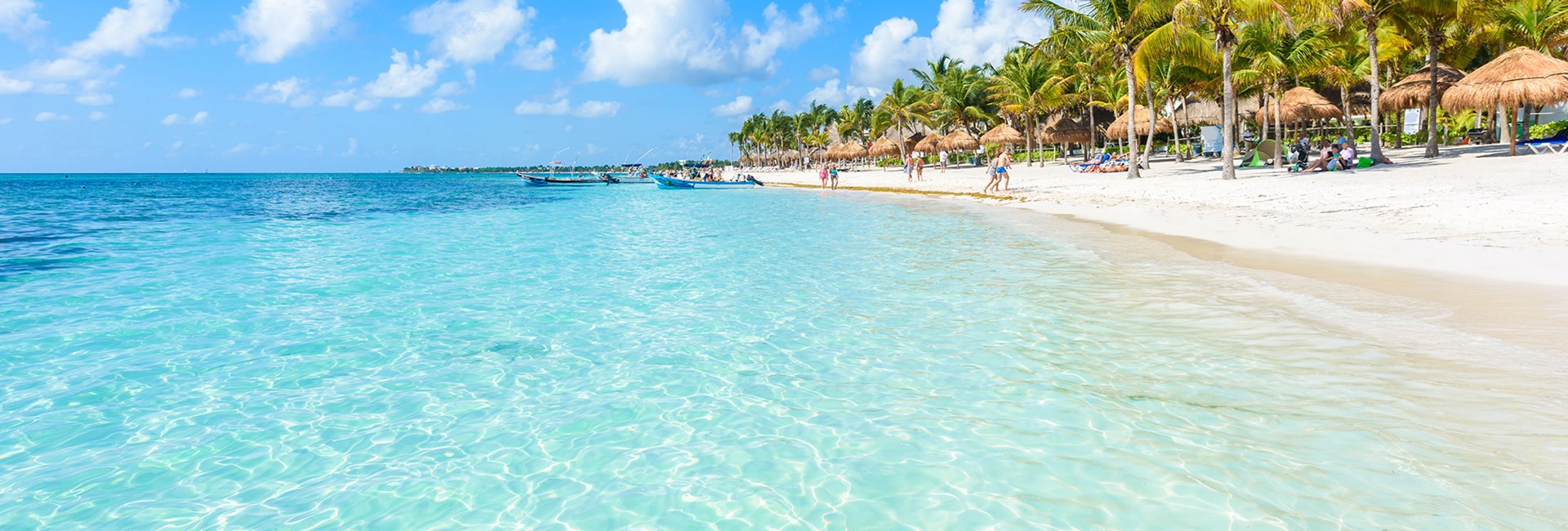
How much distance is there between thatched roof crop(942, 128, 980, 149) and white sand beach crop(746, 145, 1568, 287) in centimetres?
2057

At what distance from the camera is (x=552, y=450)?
433 centimetres

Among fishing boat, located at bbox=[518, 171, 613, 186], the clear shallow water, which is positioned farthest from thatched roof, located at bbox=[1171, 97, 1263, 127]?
fishing boat, located at bbox=[518, 171, 613, 186]

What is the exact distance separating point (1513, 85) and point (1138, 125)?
16.8 m

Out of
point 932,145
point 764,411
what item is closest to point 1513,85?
point 764,411

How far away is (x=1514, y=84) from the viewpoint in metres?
18.8

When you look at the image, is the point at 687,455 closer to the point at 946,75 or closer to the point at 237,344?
the point at 237,344

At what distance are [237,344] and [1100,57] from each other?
24.7 metres

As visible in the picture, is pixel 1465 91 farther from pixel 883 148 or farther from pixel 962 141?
pixel 883 148

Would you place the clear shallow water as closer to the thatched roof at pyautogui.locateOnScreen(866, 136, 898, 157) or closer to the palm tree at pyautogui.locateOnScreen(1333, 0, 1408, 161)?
the palm tree at pyautogui.locateOnScreen(1333, 0, 1408, 161)

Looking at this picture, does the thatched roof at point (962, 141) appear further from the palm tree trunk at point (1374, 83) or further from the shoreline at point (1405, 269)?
the shoreline at point (1405, 269)

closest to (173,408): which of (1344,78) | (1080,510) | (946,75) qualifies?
(1080,510)

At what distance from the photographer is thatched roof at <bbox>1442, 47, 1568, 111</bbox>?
18312 millimetres

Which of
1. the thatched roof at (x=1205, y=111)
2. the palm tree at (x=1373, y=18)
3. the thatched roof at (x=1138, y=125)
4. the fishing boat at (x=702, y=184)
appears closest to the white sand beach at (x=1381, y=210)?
the palm tree at (x=1373, y=18)

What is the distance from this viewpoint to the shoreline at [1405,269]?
5.93m
